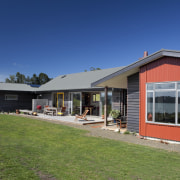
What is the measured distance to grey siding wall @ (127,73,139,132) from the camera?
843 cm

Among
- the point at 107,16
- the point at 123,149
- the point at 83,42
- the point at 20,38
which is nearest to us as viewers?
the point at 123,149

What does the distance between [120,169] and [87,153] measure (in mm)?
1445

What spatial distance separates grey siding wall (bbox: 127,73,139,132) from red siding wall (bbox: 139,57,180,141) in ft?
1.97

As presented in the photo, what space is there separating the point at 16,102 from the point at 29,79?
49525 millimetres

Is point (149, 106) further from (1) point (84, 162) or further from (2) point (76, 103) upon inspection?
(2) point (76, 103)

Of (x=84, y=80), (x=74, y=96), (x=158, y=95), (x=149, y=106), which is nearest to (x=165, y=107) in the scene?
(x=158, y=95)

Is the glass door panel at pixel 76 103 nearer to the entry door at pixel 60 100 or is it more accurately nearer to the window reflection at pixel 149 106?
the entry door at pixel 60 100

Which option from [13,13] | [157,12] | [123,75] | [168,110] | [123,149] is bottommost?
[123,149]

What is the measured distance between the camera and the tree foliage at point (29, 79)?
207 feet

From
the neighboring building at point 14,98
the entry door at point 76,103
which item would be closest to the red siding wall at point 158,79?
the entry door at point 76,103

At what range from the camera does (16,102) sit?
71.0 feet

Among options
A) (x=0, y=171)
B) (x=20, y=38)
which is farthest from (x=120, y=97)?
(x=20, y=38)

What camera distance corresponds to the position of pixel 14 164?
4051 mm

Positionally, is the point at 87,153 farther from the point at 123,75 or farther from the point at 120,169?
the point at 123,75
